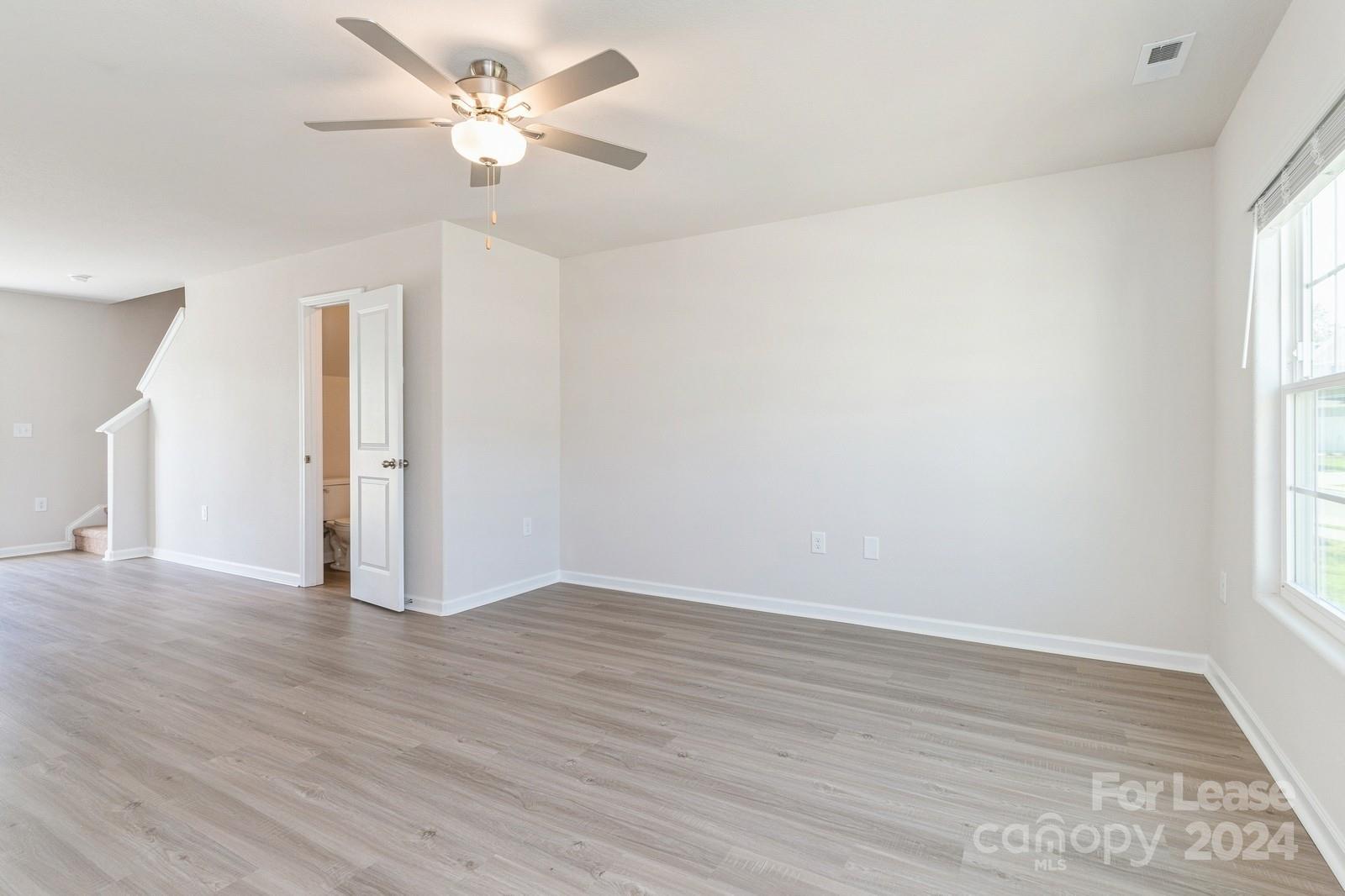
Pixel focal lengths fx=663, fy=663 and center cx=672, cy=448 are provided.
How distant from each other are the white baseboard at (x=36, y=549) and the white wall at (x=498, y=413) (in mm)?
5103

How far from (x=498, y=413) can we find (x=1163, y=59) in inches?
149

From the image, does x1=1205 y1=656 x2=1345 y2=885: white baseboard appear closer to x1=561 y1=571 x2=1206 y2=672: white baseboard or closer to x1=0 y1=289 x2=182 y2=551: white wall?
x1=561 y1=571 x2=1206 y2=672: white baseboard

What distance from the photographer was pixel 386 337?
421 centimetres

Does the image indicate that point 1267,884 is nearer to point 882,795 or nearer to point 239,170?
point 882,795

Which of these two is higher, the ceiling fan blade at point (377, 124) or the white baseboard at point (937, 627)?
the ceiling fan blade at point (377, 124)

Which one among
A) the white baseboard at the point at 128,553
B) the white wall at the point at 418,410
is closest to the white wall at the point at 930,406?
the white wall at the point at 418,410

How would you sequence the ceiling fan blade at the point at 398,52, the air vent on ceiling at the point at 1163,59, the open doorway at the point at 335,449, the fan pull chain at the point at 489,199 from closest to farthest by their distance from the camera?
1. the ceiling fan blade at the point at 398,52
2. the air vent on ceiling at the point at 1163,59
3. the fan pull chain at the point at 489,199
4. the open doorway at the point at 335,449

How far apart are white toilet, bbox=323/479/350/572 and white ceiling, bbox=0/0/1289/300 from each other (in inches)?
99.6

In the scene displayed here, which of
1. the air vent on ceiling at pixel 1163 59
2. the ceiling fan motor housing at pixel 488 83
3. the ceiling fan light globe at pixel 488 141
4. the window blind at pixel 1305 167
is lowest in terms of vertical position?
the window blind at pixel 1305 167

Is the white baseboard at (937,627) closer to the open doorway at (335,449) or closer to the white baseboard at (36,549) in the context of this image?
the open doorway at (335,449)

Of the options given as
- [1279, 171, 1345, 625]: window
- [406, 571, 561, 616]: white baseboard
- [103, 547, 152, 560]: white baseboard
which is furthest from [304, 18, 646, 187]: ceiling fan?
[103, 547, 152, 560]: white baseboard

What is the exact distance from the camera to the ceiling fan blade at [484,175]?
2549mm

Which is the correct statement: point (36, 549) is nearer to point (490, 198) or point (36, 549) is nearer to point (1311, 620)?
point (490, 198)

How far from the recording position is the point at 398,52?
184cm
